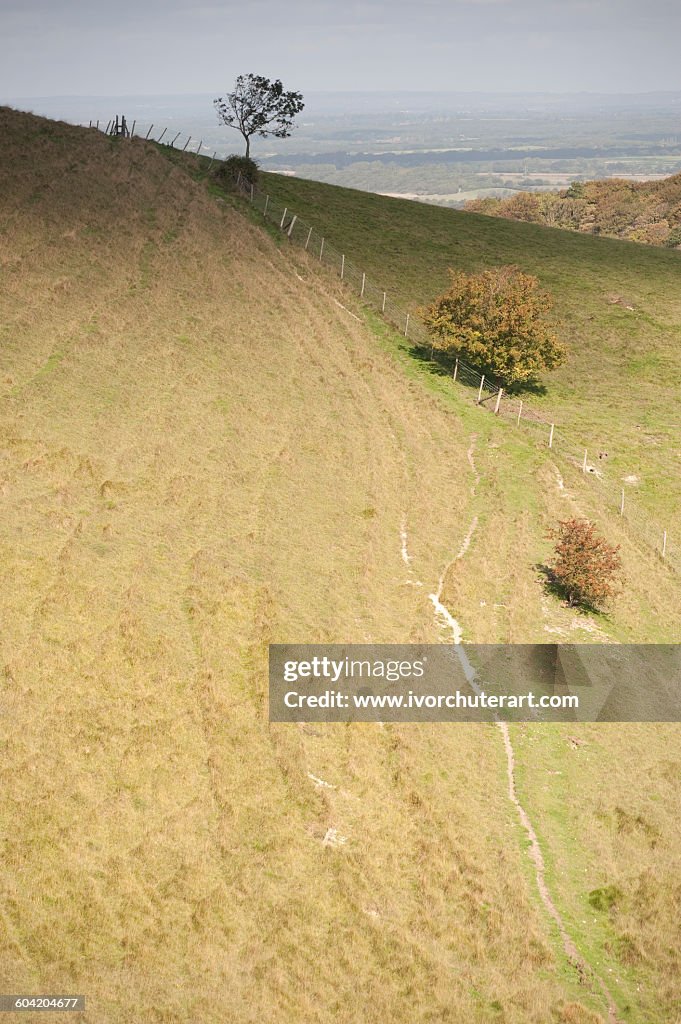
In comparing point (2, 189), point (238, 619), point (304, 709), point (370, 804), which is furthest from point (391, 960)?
point (2, 189)

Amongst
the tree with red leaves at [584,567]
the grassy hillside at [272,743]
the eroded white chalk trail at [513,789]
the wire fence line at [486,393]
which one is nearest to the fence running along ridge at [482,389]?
the wire fence line at [486,393]

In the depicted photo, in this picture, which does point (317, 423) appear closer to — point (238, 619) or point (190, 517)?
point (190, 517)

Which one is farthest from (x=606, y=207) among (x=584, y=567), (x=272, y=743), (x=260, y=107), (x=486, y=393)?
(x=272, y=743)

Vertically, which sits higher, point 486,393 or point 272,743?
point 486,393

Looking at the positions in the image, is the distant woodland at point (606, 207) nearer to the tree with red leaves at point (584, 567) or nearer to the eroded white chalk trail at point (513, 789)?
the tree with red leaves at point (584, 567)

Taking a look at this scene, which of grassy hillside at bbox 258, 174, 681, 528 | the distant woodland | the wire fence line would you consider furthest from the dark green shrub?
the distant woodland

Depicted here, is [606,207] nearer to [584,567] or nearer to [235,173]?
[235,173]

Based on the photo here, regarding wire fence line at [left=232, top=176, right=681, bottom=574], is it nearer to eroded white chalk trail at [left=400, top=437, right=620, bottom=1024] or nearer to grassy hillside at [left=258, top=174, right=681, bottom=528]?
grassy hillside at [left=258, top=174, right=681, bottom=528]
